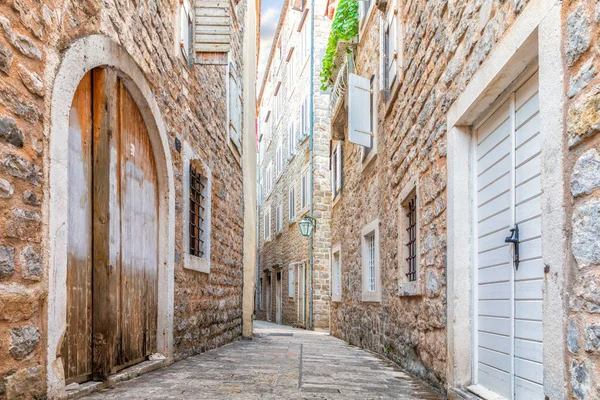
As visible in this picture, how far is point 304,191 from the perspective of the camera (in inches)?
634

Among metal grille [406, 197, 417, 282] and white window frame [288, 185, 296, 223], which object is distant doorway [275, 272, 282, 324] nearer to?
white window frame [288, 185, 296, 223]

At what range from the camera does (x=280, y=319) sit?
19.4 m

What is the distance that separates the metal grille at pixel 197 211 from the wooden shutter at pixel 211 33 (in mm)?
1333

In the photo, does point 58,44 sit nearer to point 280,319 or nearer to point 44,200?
point 44,200

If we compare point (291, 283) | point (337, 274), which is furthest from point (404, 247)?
point (291, 283)

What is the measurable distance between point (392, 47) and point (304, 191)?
31.7 ft

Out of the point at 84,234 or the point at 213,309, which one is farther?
the point at 213,309

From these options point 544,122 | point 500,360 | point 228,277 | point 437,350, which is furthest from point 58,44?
point 228,277

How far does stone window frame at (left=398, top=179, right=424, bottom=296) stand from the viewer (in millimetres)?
5011

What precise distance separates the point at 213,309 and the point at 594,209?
589cm

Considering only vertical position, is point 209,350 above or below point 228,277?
below

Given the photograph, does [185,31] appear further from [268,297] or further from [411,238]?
[268,297]

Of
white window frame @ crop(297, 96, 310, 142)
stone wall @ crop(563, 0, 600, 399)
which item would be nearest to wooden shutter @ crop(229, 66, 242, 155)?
white window frame @ crop(297, 96, 310, 142)

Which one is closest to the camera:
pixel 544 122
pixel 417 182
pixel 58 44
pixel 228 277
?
pixel 544 122
